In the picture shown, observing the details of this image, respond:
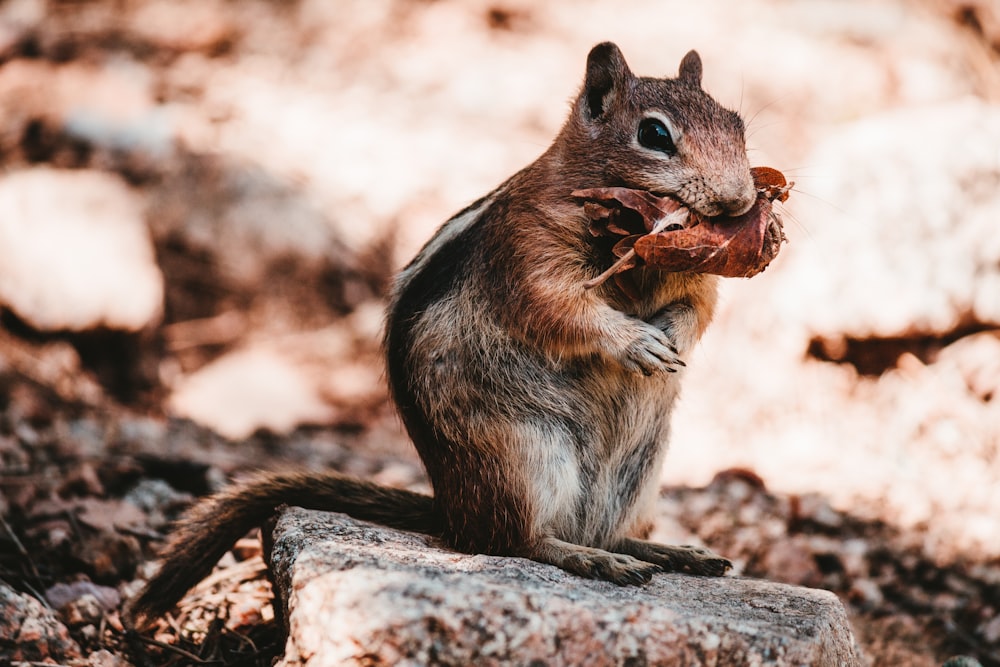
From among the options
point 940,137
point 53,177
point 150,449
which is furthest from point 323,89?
point 940,137

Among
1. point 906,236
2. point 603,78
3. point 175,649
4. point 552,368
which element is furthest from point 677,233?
point 906,236

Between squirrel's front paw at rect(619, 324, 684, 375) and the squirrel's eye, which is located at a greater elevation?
the squirrel's eye

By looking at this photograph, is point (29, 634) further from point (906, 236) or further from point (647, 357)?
point (906, 236)

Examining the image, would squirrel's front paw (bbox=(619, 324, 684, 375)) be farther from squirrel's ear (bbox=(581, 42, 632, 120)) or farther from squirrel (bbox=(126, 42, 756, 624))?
squirrel's ear (bbox=(581, 42, 632, 120))

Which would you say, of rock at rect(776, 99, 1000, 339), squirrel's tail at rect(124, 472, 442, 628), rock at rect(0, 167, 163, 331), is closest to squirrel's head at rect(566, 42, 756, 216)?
squirrel's tail at rect(124, 472, 442, 628)

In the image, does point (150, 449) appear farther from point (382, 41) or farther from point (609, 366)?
point (382, 41)

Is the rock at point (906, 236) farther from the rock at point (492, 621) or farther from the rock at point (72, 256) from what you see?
the rock at point (72, 256)
